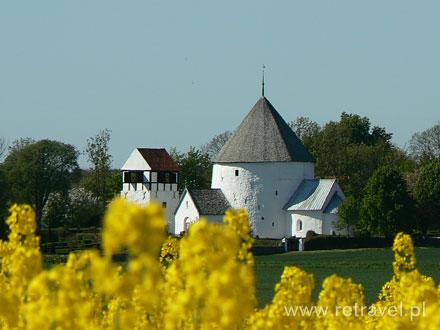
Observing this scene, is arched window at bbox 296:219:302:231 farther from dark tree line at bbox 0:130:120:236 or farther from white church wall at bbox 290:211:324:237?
dark tree line at bbox 0:130:120:236

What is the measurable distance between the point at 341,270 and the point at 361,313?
38.7m

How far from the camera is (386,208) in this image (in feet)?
229

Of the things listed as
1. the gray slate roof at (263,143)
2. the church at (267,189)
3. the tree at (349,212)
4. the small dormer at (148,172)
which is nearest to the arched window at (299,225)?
the church at (267,189)

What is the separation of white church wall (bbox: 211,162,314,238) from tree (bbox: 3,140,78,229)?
38.5 ft

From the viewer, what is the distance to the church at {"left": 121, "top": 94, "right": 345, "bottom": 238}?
76.2m

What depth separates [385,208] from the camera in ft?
229

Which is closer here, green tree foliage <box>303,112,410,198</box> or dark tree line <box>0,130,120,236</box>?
dark tree line <box>0,130,120,236</box>

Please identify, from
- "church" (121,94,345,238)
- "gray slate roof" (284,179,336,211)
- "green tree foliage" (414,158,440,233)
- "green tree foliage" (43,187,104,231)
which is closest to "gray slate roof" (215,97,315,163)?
"church" (121,94,345,238)

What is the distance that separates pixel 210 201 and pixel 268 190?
148 inches

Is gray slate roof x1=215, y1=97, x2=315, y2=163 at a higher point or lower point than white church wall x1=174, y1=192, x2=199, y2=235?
higher

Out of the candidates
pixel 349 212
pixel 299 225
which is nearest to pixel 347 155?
pixel 299 225

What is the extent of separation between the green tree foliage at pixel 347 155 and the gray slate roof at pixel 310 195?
8955mm

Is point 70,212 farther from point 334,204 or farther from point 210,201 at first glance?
point 334,204

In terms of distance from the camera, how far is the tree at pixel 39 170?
81.3m
